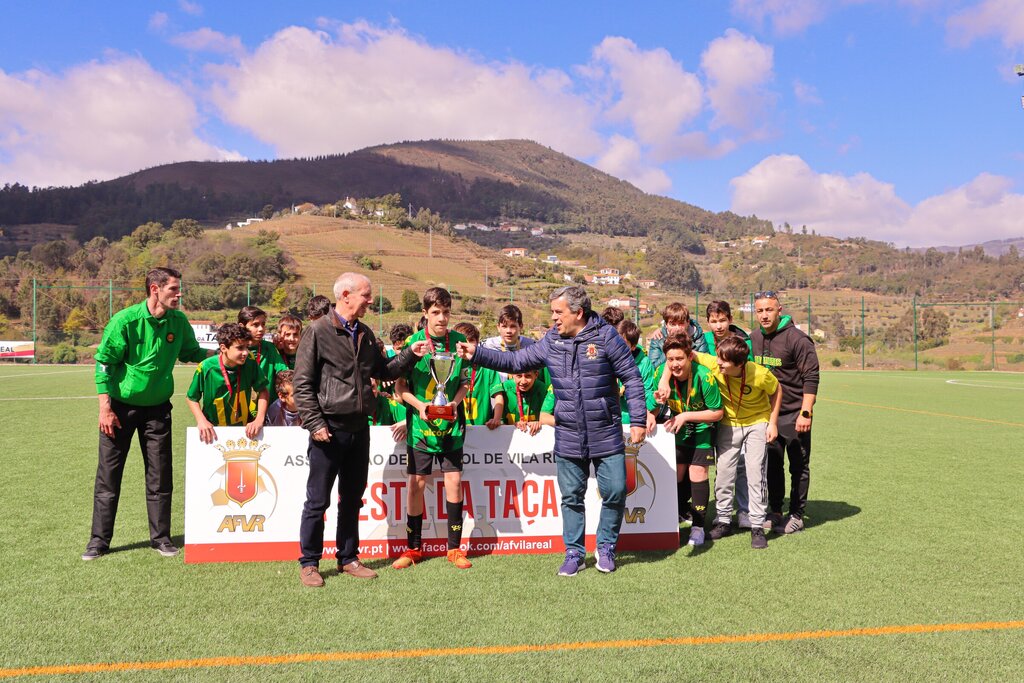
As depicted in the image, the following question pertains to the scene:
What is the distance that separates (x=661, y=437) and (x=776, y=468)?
107cm

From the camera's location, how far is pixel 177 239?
3063 inches

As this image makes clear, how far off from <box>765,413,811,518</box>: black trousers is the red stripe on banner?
3.33 feet

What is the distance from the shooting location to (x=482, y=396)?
5.75 meters

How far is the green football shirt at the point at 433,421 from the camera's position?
5.19 meters

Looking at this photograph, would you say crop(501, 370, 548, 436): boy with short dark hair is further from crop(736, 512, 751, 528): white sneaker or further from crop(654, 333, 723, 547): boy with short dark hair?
crop(736, 512, 751, 528): white sneaker

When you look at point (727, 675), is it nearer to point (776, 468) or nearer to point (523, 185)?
point (776, 468)

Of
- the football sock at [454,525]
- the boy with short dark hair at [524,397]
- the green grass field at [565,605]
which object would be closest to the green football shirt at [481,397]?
the boy with short dark hair at [524,397]

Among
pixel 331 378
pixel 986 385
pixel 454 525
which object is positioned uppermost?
pixel 331 378

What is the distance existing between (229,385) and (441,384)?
5.63 feet

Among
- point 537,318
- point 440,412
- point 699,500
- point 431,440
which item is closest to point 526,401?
point 431,440

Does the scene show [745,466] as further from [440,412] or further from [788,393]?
[440,412]

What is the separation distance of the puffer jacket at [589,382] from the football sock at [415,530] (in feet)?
3.65

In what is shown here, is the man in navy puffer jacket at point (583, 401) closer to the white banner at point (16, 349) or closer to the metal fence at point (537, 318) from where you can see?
the metal fence at point (537, 318)

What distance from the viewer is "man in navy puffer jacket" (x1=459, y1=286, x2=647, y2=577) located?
497 cm
